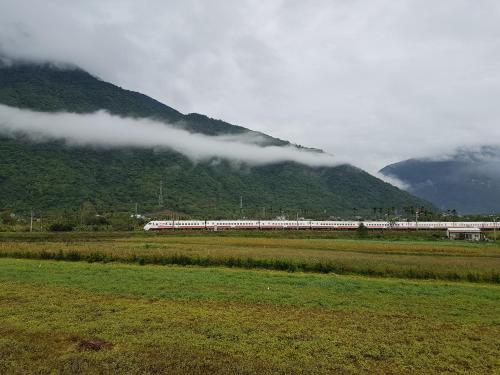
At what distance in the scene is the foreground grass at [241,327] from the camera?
1186 cm

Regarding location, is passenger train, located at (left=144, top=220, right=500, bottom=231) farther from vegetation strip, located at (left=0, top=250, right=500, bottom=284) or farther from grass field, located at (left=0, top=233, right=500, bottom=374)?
grass field, located at (left=0, top=233, right=500, bottom=374)

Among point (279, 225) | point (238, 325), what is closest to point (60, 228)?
point (279, 225)

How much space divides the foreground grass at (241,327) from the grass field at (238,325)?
0.05m

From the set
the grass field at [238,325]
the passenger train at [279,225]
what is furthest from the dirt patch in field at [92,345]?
the passenger train at [279,225]

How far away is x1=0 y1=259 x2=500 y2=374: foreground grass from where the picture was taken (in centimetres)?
1186

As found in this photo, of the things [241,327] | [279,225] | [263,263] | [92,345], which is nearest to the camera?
[92,345]

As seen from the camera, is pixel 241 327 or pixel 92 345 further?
pixel 241 327

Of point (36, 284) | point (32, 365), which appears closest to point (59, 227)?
point (36, 284)

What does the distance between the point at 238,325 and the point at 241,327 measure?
274 mm

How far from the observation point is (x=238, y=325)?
15.5 meters

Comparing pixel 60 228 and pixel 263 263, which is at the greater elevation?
pixel 60 228

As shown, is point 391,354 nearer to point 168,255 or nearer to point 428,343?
point 428,343

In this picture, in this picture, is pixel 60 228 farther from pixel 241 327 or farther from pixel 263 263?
pixel 241 327

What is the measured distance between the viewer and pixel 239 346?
Result: 519 inches
